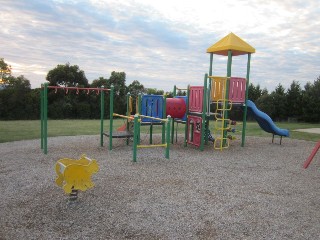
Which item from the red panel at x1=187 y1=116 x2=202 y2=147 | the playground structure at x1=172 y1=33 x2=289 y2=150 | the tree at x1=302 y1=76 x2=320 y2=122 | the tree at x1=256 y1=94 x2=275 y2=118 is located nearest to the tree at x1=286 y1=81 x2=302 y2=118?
the tree at x1=302 y1=76 x2=320 y2=122

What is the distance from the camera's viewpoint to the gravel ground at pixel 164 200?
3.66 metres

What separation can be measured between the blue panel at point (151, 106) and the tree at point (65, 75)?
59.8ft

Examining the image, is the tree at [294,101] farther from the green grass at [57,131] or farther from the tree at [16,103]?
the tree at [16,103]

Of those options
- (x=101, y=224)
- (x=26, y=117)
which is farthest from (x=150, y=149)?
(x=26, y=117)

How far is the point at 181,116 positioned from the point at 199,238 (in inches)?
256

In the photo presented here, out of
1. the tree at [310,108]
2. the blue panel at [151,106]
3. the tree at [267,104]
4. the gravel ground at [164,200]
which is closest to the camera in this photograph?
the gravel ground at [164,200]

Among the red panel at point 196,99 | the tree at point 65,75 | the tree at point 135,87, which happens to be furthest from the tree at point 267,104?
the red panel at point 196,99

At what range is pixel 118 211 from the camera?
4168mm

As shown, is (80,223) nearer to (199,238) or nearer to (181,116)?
(199,238)

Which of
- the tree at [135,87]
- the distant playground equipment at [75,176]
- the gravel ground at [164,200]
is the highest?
the tree at [135,87]

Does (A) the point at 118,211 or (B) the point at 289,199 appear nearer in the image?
(A) the point at 118,211

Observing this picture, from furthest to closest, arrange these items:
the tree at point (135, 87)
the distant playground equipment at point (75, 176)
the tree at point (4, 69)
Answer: the tree at point (4, 69), the tree at point (135, 87), the distant playground equipment at point (75, 176)

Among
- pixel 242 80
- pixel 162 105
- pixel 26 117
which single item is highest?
pixel 242 80

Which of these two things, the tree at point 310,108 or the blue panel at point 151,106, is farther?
the tree at point 310,108
